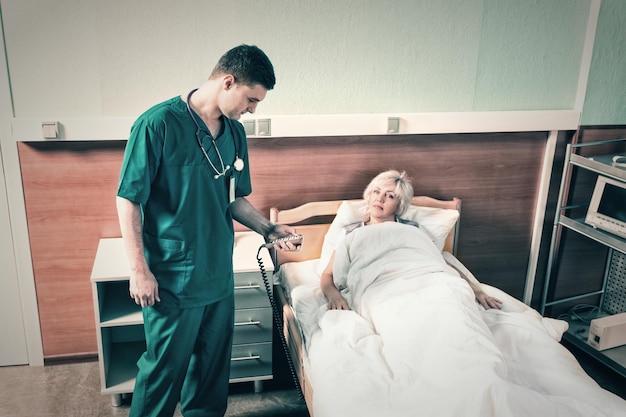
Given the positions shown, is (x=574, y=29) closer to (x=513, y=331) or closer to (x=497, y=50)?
(x=497, y=50)

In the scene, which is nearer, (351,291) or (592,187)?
(351,291)

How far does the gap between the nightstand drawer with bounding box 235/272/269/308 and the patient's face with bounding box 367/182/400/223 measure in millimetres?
583

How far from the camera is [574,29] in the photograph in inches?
110

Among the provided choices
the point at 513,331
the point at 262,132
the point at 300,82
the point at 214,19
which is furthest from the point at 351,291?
the point at 214,19

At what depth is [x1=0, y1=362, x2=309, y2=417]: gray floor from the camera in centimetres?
243

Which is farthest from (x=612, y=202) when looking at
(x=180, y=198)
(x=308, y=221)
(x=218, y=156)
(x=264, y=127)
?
(x=180, y=198)

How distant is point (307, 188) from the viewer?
109 inches

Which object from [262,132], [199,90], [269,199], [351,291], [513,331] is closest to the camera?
[199,90]

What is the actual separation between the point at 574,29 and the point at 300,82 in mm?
1376

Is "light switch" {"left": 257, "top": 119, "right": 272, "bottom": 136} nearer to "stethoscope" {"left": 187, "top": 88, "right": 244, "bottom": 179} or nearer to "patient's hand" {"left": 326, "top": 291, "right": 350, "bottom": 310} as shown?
"stethoscope" {"left": 187, "top": 88, "right": 244, "bottom": 179}

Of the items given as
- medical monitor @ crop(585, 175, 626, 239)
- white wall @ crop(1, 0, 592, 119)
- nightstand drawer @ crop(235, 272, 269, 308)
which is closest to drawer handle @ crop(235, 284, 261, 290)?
nightstand drawer @ crop(235, 272, 269, 308)

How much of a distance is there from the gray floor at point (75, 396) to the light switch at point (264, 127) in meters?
1.13

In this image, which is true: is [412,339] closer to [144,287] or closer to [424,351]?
[424,351]

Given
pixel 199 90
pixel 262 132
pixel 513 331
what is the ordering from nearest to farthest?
1. pixel 199 90
2. pixel 513 331
3. pixel 262 132
